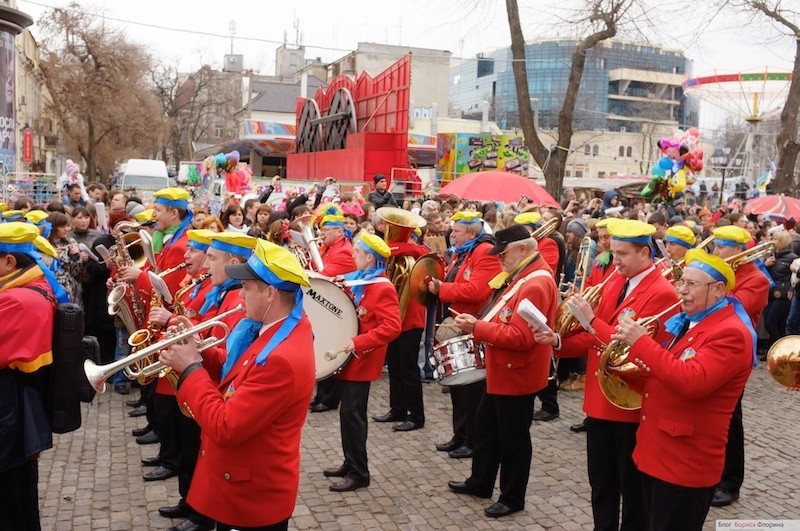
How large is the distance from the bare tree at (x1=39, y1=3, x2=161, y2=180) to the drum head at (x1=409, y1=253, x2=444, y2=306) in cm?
3390

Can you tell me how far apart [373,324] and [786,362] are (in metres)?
3.29

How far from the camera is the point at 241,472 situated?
11.8ft

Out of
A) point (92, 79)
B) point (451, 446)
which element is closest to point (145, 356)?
point (451, 446)

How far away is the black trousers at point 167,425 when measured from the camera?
19.4 ft

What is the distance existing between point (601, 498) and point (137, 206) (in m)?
8.45

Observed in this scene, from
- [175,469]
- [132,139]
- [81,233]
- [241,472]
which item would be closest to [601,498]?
[241,472]

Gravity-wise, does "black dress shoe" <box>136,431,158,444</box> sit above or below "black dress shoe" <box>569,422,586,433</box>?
below

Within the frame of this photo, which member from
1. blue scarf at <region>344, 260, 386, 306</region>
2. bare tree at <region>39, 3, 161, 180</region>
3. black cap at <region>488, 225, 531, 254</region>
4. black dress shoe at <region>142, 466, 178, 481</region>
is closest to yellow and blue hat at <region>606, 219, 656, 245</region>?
black cap at <region>488, 225, 531, 254</region>

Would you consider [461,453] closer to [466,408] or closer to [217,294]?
[466,408]

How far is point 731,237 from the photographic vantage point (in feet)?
20.7

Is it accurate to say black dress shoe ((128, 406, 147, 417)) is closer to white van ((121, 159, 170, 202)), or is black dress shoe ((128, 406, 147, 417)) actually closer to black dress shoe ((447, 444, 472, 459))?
black dress shoe ((447, 444, 472, 459))

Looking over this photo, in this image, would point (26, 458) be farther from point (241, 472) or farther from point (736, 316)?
point (736, 316)

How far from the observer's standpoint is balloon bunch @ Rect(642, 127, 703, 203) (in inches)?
766

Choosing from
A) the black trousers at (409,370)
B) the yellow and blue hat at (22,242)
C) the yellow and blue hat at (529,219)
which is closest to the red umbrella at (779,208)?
the yellow and blue hat at (529,219)
